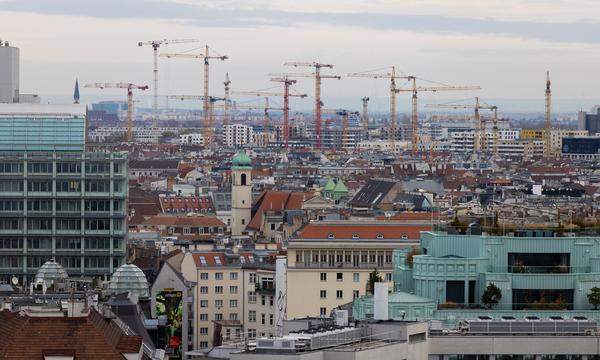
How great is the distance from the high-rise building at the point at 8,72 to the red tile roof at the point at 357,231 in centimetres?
2960

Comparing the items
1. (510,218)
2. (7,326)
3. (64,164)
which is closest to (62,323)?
(7,326)

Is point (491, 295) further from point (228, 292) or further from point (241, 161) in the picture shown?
point (241, 161)

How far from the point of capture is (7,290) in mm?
94625

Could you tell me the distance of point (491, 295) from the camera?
6347 cm

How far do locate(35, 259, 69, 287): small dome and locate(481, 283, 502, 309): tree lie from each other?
1380 inches

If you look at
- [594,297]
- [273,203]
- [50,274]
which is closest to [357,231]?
[50,274]

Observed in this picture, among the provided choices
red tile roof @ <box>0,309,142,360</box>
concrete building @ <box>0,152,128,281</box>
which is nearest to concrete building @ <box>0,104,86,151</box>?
concrete building @ <box>0,152,128,281</box>

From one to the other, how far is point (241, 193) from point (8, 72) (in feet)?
158

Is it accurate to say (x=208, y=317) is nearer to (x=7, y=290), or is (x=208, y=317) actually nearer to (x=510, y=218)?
(x=7, y=290)

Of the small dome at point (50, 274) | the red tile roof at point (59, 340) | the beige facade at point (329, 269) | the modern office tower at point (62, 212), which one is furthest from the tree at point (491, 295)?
the modern office tower at point (62, 212)

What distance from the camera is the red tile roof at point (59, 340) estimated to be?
178 ft

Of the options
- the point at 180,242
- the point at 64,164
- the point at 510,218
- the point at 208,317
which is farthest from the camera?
the point at 180,242

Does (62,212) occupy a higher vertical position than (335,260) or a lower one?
higher

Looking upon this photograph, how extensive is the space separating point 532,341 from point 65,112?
5847cm
